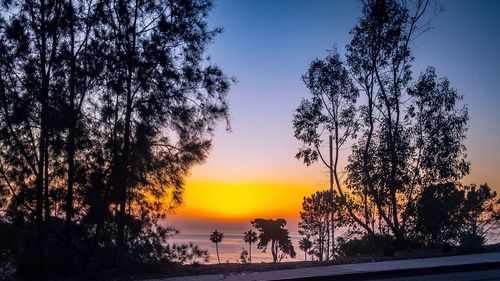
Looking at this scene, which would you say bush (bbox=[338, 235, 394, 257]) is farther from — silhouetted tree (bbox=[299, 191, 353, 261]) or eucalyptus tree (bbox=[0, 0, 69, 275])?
eucalyptus tree (bbox=[0, 0, 69, 275])

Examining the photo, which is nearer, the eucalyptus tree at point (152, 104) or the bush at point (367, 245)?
the eucalyptus tree at point (152, 104)

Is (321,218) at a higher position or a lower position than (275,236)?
higher

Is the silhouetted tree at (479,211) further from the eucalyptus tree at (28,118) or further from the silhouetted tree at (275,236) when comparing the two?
the silhouetted tree at (275,236)

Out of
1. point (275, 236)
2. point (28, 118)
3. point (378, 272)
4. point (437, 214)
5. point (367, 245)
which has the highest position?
point (28, 118)

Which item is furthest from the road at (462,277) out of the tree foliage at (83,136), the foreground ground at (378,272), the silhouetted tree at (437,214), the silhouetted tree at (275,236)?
the silhouetted tree at (275,236)

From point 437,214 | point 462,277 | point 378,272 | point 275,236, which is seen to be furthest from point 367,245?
point 275,236

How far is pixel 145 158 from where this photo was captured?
1335 cm

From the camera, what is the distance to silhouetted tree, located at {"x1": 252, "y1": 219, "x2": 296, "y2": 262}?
219ft

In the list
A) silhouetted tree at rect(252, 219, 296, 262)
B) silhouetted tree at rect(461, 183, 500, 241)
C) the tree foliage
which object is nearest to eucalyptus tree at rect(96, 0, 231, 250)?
the tree foliage

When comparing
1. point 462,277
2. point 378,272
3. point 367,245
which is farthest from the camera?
point 367,245

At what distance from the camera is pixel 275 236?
67.1 meters

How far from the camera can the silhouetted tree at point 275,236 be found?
6662 centimetres

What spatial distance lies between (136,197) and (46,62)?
15.0 feet

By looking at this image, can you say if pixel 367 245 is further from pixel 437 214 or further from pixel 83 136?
pixel 83 136
